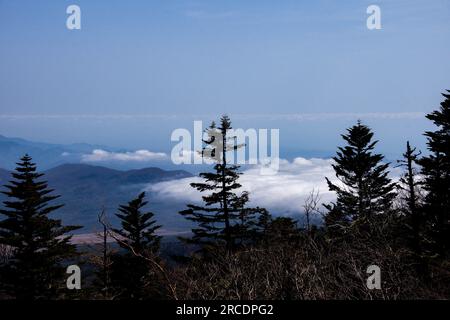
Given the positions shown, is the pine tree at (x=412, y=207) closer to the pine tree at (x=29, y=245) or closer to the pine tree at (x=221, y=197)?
the pine tree at (x=221, y=197)

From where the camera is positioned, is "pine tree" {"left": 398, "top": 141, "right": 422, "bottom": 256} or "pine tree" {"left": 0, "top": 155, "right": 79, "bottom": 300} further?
"pine tree" {"left": 0, "top": 155, "right": 79, "bottom": 300}

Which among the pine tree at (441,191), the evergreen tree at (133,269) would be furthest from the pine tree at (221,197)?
the pine tree at (441,191)

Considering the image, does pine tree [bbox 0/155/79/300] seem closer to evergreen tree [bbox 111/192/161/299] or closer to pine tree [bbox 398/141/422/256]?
evergreen tree [bbox 111/192/161/299]

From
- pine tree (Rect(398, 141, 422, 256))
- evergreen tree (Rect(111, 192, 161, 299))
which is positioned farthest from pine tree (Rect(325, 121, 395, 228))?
evergreen tree (Rect(111, 192, 161, 299))

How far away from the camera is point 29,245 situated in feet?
109

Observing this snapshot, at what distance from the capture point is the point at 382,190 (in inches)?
1457

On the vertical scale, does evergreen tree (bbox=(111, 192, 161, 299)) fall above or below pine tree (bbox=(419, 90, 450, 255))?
below

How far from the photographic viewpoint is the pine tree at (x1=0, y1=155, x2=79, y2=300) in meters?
32.9

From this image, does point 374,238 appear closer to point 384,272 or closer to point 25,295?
point 384,272

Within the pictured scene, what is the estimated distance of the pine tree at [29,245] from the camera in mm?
32938

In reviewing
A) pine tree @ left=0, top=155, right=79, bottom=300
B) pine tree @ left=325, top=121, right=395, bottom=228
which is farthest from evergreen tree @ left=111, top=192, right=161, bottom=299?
pine tree @ left=325, top=121, right=395, bottom=228
